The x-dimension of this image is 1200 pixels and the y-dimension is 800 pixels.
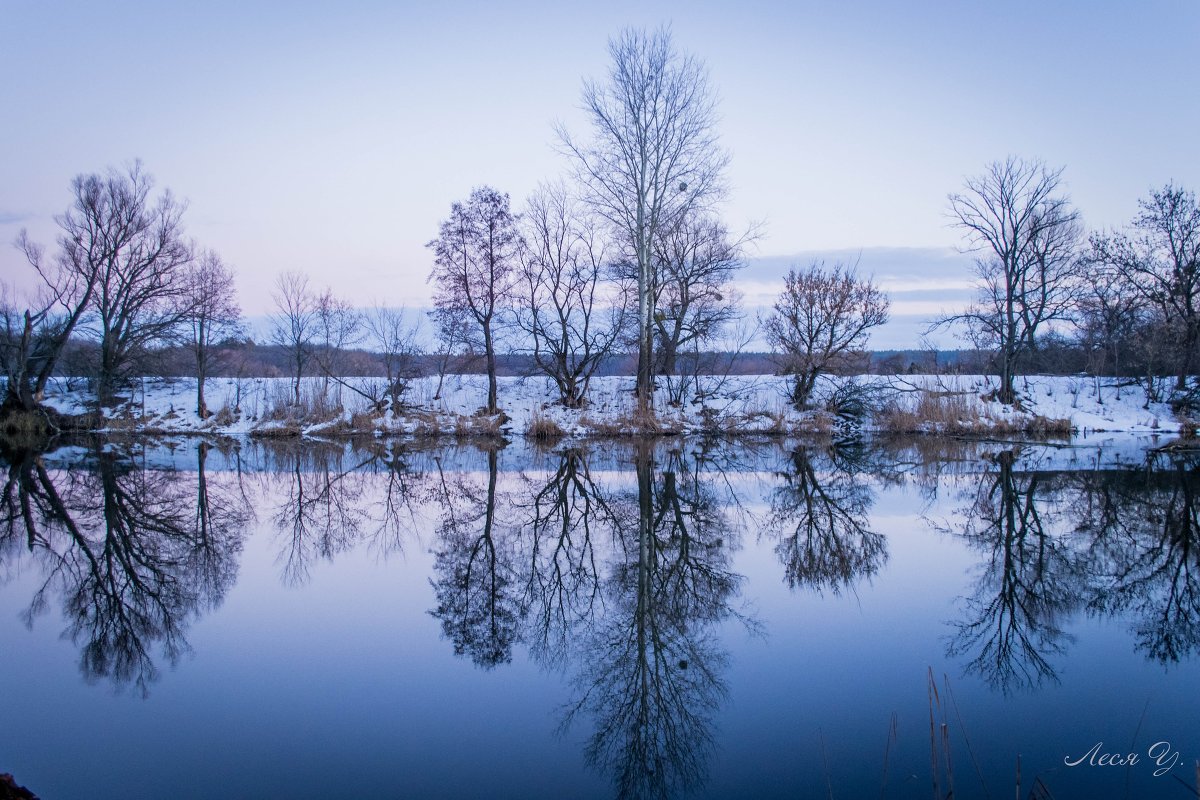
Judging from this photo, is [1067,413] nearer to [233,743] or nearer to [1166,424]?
[1166,424]

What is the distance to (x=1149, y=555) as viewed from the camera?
27.3 ft

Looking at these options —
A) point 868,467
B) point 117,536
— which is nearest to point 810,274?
point 868,467

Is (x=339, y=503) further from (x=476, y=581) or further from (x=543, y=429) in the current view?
(x=543, y=429)

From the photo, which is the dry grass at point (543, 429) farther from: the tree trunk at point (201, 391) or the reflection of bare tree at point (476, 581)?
the tree trunk at point (201, 391)

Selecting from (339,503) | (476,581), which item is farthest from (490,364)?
(476,581)

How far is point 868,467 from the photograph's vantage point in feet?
53.9

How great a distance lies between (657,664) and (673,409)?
21550mm

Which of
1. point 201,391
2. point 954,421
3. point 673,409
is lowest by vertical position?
point 954,421

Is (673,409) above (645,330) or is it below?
below

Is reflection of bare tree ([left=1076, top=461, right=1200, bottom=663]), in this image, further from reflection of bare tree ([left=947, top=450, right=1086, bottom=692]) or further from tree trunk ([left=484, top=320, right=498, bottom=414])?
tree trunk ([left=484, top=320, right=498, bottom=414])

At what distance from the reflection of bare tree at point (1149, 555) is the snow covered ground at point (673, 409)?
1182 centimetres

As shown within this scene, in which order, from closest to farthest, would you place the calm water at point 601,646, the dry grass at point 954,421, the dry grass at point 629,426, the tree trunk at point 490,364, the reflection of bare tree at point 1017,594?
the calm water at point 601,646 → the reflection of bare tree at point 1017,594 → the dry grass at point 629,426 → the dry grass at point 954,421 → the tree trunk at point 490,364

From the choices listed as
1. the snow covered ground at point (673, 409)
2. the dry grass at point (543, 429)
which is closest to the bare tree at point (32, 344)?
the snow covered ground at point (673, 409)

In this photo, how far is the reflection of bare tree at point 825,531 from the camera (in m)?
7.82
